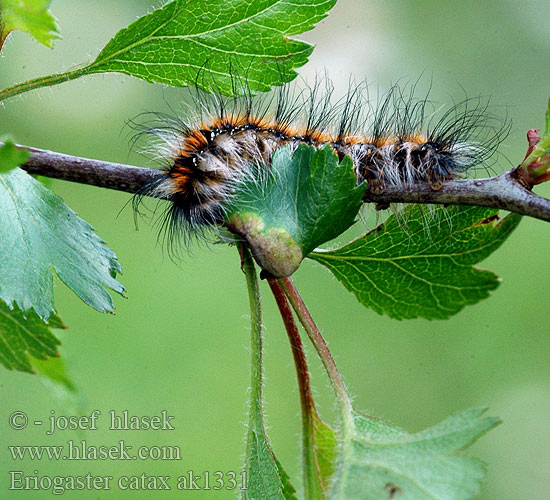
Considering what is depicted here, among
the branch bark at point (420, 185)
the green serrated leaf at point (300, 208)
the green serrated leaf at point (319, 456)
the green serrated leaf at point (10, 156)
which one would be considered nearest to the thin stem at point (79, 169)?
the branch bark at point (420, 185)

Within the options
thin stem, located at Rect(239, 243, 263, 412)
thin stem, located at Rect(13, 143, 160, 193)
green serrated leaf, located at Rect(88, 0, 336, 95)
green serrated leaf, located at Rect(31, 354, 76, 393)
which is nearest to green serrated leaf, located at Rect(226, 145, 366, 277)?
thin stem, located at Rect(239, 243, 263, 412)

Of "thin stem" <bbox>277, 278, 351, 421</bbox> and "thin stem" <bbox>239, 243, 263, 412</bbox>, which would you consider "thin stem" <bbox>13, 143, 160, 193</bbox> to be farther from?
"thin stem" <bbox>277, 278, 351, 421</bbox>

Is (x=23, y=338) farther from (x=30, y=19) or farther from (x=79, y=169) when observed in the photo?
(x=30, y=19)

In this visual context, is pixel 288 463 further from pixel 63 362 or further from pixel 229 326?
pixel 63 362

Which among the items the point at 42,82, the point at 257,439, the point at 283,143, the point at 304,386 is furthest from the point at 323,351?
the point at 42,82

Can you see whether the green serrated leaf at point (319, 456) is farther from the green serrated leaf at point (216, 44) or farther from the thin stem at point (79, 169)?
the green serrated leaf at point (216, 44)

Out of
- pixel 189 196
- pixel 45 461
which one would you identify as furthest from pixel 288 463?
pixel 189 196
